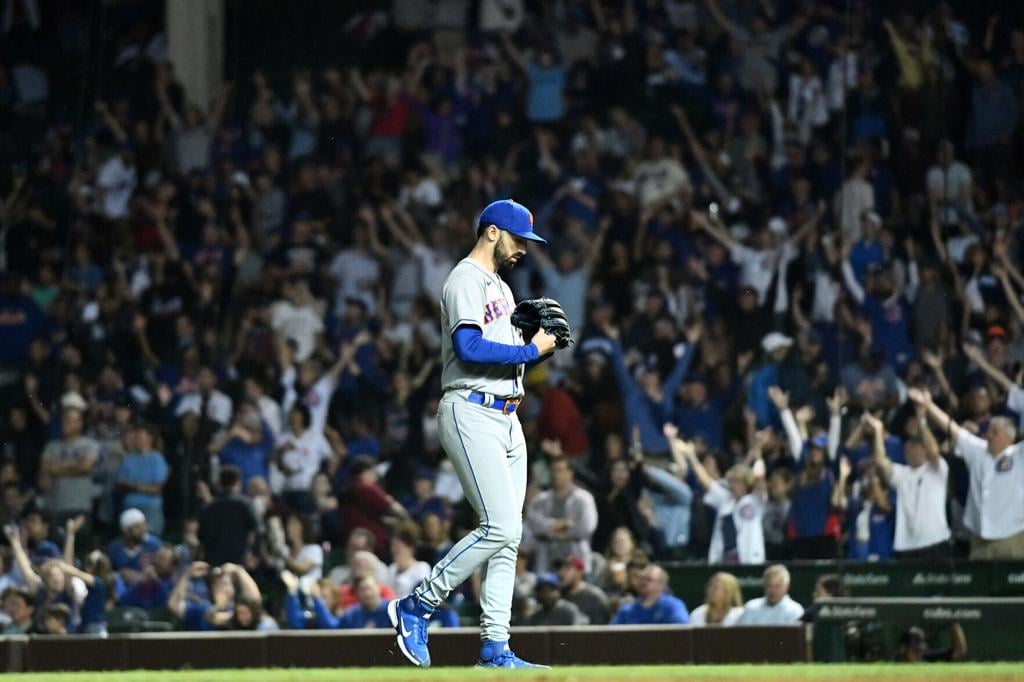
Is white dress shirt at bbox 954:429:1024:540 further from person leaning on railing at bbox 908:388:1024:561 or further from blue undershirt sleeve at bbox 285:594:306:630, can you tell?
blue undershirt sleeve at bbox 285:594:306:630

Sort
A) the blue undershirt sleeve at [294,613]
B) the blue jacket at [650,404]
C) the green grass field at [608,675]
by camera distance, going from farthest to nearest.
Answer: the blue jacket at [650,404], the blue undershirt sleeve at [294,613], the green grass field at [608,675]

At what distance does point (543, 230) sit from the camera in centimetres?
1316

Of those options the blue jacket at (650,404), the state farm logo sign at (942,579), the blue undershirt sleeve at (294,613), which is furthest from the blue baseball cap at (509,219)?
the blue jacket at (650,404)

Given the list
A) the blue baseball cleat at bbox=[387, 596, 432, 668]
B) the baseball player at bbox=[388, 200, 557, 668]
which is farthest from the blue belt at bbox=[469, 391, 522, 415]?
the blue baseball cleat at bbox=[387, 596, 432, 668]

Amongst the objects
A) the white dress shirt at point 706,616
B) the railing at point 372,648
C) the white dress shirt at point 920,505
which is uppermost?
the white dress shirt at point 920,505

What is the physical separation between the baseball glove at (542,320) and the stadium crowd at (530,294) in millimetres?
4025

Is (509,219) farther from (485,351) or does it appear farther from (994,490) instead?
(994,490)

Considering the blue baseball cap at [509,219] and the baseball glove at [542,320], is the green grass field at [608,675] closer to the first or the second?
the baseball glove at [542,320]

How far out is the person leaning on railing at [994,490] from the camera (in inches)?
353

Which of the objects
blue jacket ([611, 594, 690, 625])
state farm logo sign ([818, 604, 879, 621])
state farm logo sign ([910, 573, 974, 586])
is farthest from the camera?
blue jacket ([611, 594, 690, 625])

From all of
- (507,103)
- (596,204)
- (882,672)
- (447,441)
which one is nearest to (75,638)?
(447,441)

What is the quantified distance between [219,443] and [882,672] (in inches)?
298

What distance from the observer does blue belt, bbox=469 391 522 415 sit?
221 inches

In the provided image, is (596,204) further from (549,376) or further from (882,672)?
(882,672)
